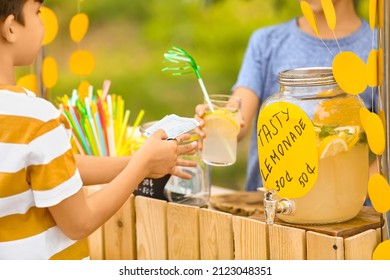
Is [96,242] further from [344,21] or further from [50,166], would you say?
[344,21]

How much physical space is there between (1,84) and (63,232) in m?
0.26

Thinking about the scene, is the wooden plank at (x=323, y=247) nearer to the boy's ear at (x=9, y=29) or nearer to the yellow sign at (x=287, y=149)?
the yellow sign at (x=287, y=149)

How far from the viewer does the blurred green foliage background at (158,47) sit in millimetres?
4059

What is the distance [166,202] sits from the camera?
53.2 inches

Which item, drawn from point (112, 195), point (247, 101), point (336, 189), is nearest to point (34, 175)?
point (112, 195)

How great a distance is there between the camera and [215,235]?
4.15ft

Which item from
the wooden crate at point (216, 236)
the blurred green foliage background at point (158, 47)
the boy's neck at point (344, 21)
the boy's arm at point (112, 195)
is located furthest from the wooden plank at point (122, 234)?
the blurred green foliage background at point (158, 47)

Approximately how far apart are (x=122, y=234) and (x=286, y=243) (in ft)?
1.44

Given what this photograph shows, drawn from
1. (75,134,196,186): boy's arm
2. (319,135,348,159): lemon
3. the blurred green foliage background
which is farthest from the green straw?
the blurred green foliage background

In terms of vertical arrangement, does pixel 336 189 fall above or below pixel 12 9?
below

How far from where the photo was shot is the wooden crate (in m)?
1.12

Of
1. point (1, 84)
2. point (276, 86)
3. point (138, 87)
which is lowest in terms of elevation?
point (138, 87)
